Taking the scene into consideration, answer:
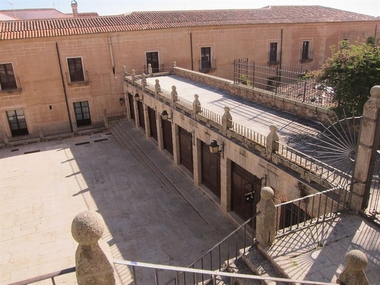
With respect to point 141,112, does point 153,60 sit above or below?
above

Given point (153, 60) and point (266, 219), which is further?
point (153, 60)

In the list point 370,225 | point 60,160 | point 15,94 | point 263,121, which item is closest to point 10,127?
point 15,94

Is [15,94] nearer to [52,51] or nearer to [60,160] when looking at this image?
[52,51]

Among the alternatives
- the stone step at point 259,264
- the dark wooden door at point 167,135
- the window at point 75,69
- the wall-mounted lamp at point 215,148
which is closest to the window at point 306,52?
the dark wooden door at point 167,135

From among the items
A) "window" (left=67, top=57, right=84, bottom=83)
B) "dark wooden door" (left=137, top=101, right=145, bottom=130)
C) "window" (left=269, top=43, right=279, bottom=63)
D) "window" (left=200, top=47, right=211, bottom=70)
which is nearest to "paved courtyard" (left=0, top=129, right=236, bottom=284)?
"dark wooden door" (left=137, top=101, right=145, bottom=130)

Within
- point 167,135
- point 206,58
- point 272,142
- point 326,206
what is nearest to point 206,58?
point 206,58

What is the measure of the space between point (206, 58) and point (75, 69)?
10397 millimetres

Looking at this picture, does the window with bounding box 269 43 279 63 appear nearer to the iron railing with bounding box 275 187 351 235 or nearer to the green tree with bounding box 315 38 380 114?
the green tree with bounding box 315 38 380 114

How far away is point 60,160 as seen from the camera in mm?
19375

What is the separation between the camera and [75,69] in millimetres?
23188

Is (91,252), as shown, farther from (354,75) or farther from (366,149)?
(354,75)

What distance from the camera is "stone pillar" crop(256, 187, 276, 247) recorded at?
19.6ft

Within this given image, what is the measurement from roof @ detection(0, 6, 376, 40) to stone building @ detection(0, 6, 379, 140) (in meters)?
0.07

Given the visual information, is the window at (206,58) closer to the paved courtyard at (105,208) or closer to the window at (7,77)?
the paved courtyard at (105,208)
